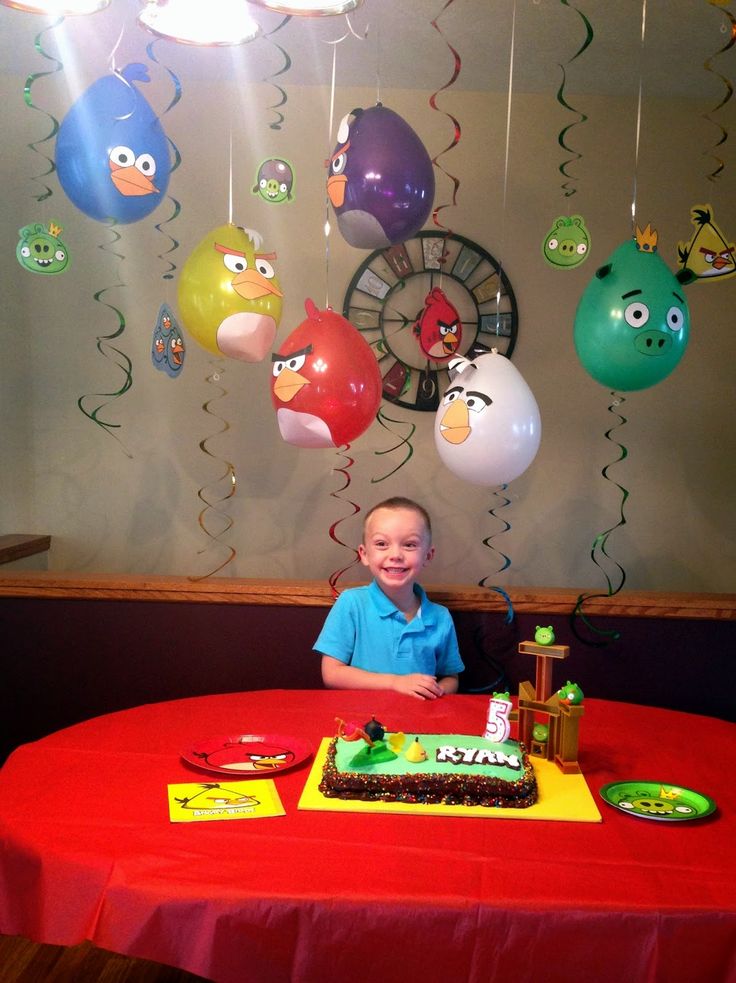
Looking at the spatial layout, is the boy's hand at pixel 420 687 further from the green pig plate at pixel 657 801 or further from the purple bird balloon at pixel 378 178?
the purple bird balloon at pixel 378 178

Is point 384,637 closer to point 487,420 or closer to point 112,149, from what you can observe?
point 487,420

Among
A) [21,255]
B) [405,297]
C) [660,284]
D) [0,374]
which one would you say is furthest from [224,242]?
[0,374]

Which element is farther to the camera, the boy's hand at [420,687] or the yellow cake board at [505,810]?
the boy's hand at [420,687]

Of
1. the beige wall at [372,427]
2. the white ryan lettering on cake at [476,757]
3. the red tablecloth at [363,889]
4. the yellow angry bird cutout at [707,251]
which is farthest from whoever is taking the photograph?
the beige wall at [372,427]

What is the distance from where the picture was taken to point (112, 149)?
2188mm

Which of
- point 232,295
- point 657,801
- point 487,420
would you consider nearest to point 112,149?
point 232,295

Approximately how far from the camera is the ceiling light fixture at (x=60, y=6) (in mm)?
1689

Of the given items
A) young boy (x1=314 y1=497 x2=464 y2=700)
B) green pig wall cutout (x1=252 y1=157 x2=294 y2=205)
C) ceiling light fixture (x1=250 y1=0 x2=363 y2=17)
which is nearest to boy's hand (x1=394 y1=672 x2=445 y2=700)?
young boy (x1=314 y1=497 x2=464 y2=700)

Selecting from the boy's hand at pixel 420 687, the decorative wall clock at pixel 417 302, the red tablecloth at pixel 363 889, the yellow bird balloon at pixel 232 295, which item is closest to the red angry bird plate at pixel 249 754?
the red tablecloth at pixel 363 889

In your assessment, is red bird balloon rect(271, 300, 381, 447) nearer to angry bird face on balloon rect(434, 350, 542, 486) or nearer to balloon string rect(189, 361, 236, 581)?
angry bird face on balloon rect(434, 350, 542, 486)

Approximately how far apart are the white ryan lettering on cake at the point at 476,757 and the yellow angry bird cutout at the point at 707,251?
50.8 inches

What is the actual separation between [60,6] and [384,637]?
156 cm

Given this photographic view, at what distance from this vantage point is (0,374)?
346 centimetres

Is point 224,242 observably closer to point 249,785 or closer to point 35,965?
point 249,785
